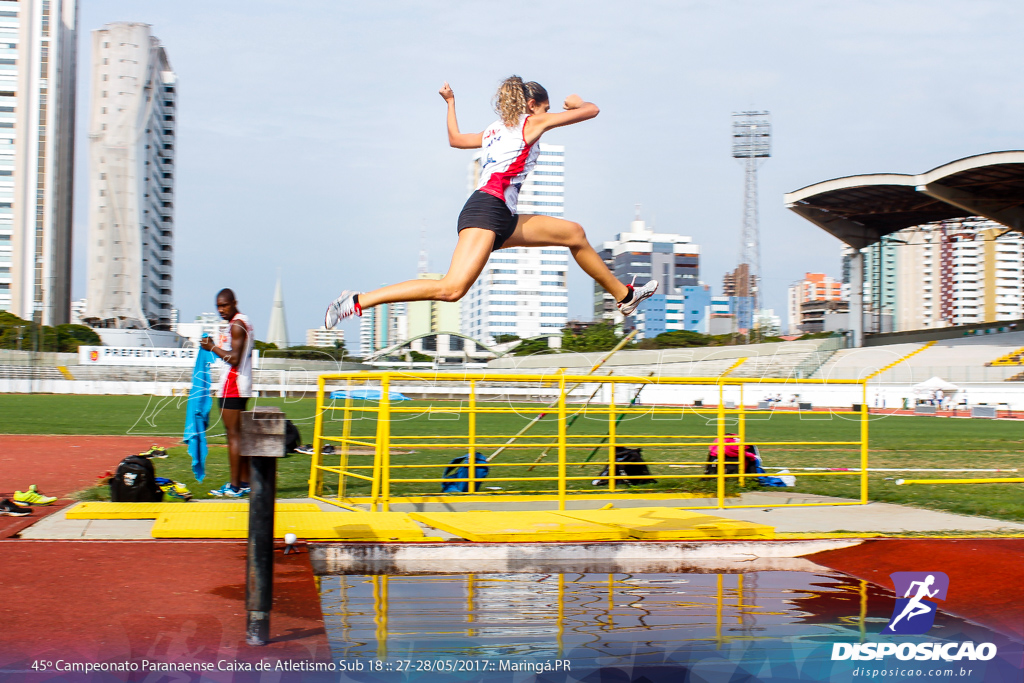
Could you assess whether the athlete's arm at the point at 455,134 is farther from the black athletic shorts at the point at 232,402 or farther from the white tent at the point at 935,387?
the white tent at the point at 935,387

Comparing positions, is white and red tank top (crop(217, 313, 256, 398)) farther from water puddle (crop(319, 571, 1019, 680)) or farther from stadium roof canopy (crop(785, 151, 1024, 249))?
stadium roof canopy (crop(785, 151, 1024, 249))

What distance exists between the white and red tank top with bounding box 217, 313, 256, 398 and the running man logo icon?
18.3ft

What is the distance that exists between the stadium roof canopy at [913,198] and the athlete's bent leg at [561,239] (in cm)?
4209

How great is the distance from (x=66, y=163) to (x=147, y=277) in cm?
2784

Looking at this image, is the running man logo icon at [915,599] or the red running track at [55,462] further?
the red running track at [55,462]

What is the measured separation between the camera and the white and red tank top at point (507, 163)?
4.12m

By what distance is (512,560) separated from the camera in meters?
5.96

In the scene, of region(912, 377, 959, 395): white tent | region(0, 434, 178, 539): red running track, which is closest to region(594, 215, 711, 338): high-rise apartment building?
region(912, 377, 959, 395): white tent

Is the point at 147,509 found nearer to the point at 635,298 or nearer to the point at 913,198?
the point at 635,298

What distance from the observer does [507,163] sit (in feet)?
13.6

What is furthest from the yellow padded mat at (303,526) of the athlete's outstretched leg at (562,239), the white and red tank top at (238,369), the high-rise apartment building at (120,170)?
the high-rise apartment building at (120,170)

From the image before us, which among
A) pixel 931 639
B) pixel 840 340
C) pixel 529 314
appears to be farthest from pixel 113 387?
pixel 529 314

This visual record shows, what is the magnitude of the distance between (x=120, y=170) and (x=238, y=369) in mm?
98069

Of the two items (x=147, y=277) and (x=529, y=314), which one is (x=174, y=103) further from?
(x=529, y=314)
